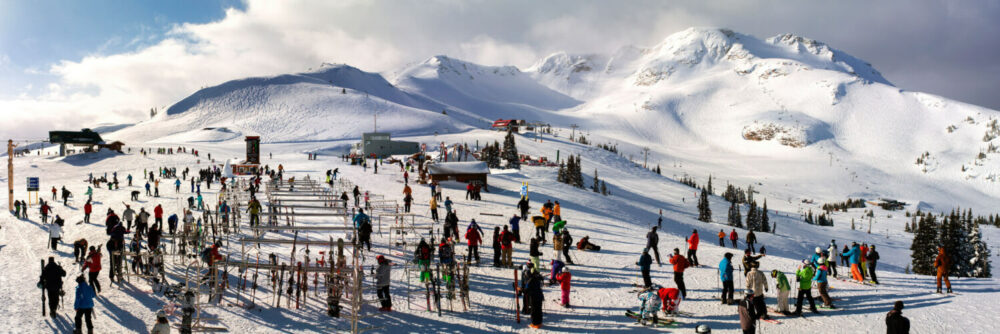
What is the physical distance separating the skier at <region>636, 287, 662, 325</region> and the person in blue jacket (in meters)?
1.89

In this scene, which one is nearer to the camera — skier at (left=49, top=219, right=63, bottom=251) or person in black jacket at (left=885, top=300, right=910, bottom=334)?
person in black jacket at (left=885, top=300, right=910, bottom=334)

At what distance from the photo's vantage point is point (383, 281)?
39.9 ft

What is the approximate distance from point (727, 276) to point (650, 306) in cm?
243

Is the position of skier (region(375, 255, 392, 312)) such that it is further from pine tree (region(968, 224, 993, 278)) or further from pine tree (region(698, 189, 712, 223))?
pine tree (region(698, 189, 712, 223))

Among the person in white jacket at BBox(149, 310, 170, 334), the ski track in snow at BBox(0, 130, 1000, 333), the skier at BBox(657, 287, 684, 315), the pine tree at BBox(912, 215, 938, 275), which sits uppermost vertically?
the person in white jacket at BBox(149, 310, 170, 334)

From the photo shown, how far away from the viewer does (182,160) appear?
60.6 m

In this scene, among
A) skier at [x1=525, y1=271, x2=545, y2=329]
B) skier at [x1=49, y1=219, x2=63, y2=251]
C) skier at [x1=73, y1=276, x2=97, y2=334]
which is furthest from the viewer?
skier at [x1=49, y1=219, x2=63, y2=251]

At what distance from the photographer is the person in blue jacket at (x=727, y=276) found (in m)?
12.4

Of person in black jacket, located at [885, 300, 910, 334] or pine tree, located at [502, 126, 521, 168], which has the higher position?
pine tree, located at [502, 126, 521, 168]

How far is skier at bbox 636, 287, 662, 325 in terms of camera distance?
1148 centimetres

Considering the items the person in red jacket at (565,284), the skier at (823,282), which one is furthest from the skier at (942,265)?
the person in red jacket at (565,284)

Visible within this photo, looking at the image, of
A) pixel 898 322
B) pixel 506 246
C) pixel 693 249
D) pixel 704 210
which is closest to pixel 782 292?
pixel 898 322

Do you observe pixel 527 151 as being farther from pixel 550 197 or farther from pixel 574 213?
pixel 574 213

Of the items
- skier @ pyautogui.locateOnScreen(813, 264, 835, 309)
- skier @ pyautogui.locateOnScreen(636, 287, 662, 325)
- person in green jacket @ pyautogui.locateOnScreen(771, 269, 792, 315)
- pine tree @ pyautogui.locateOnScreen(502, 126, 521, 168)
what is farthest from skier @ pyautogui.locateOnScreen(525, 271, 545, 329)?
pine tree @ pyautogui.locateOnScreen(502, 126, 521, 168)
